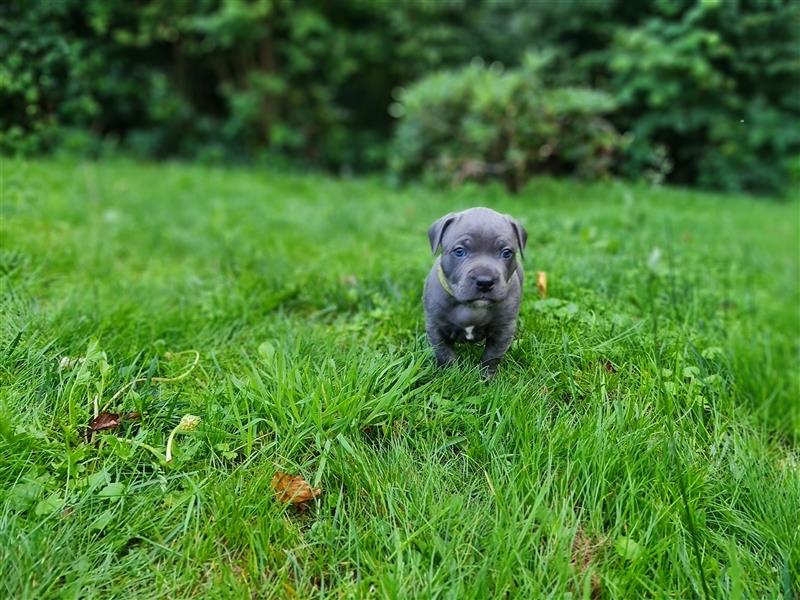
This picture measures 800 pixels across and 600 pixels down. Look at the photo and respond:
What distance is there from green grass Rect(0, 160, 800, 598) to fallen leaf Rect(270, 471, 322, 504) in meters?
0.04

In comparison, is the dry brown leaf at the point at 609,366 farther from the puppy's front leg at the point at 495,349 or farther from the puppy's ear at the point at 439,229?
the puppy's ear at the point at 439,229

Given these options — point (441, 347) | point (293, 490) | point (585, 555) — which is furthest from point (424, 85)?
point (585, 555)

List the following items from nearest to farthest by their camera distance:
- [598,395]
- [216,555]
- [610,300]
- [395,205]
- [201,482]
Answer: [216,555], [201,482], [598,395], [610,300], [395,205]

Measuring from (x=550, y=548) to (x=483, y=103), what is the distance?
5.33 metres

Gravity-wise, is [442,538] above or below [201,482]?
below

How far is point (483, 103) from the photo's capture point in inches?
254

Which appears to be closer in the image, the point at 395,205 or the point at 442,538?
the point at 442,538

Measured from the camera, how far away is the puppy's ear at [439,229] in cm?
240

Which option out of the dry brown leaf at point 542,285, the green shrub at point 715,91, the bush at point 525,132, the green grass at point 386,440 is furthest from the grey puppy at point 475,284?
the bush at point 525,132

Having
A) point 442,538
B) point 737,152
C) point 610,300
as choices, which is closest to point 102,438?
point 442,538

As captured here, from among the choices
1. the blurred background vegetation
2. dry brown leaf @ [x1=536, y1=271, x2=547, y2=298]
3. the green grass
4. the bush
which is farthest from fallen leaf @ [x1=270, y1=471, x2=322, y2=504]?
the bush

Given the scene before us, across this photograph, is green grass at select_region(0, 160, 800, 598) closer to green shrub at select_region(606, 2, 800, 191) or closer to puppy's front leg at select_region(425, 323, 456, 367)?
puppy's front leg at select_region(425, 323, 456, 367)

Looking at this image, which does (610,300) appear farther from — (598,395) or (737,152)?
(737,152)

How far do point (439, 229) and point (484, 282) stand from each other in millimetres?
350
